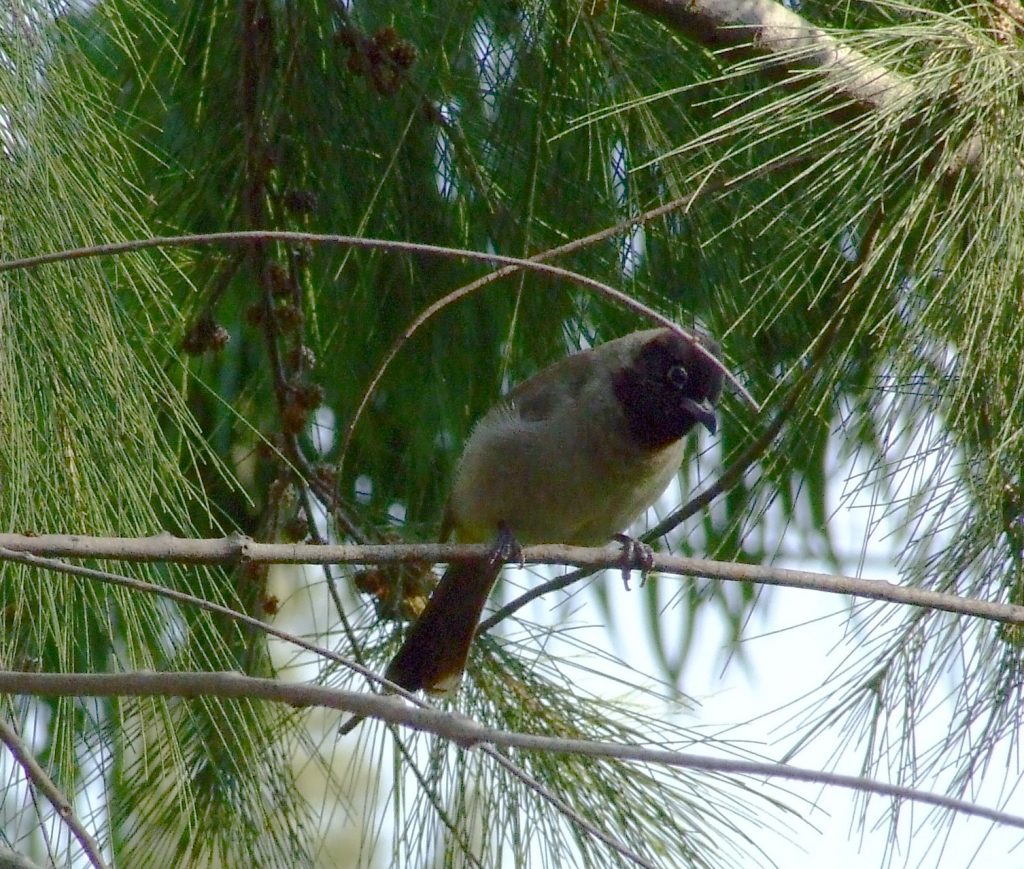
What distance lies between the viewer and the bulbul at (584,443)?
3109 mm

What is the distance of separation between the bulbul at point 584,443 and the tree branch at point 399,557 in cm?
74

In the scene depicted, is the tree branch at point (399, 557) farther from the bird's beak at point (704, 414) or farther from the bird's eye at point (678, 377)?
the bird's eye at point (678, 377)

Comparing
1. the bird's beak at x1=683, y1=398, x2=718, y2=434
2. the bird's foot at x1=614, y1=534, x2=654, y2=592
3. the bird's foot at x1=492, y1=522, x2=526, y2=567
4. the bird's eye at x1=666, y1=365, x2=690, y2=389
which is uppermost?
the bird's eye at x1=666, y1=365, x2=690, y2=389

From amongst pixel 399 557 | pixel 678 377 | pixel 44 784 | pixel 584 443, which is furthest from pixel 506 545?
pixel 44 784

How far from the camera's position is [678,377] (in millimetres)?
3146

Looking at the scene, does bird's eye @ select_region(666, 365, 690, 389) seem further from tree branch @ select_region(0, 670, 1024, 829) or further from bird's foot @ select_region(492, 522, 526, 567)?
tree branch @ select_region(0, 670, 1024, 829)

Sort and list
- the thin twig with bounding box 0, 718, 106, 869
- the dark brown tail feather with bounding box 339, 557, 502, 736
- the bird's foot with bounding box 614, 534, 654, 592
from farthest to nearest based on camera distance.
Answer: the bird's foot with bounding box 614, 534, 654, 592
the dark brown tail feather with bounding box 339, 557, 502, 736
the thin twig with bounding box 0, 718, 106, 869

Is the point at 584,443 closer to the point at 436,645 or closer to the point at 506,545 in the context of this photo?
the point at 506,545

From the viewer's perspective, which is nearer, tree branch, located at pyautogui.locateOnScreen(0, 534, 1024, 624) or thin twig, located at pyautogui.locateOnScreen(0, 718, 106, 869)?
thin twig, located at pyautogui.locateOnScreen(0, 718, 106, 869)

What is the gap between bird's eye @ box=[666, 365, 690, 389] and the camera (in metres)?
3.14

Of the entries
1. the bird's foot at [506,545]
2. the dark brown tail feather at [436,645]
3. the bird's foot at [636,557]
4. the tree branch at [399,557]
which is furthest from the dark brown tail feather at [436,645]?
the tree branch at [399,557]

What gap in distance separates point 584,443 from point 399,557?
1292mm

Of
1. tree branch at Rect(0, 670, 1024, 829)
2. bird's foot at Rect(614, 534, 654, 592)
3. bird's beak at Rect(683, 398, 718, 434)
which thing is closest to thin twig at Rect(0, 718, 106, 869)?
tree branch at Rect(0, 670, 1024, 829)

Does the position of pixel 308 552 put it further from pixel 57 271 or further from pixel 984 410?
pixel 984 410
